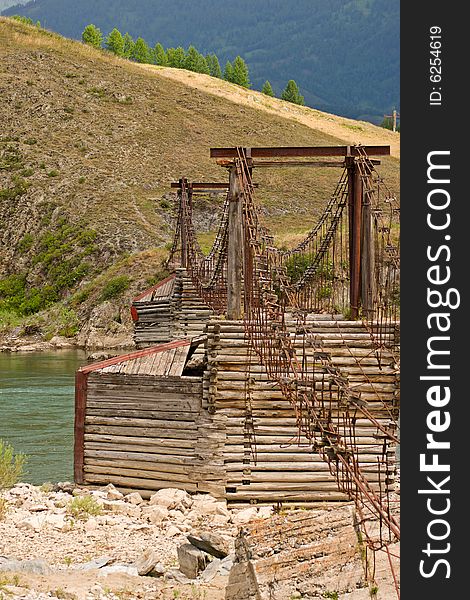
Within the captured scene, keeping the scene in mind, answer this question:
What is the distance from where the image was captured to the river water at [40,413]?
63.8 feet

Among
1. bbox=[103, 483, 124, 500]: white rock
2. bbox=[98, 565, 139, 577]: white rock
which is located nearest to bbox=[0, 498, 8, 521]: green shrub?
bbox=[103, 483, 124, 500]: white rock

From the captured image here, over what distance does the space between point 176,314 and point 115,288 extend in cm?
1926

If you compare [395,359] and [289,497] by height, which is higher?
[395,359]

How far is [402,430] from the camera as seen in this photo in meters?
7.05

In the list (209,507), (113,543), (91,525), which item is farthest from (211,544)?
(209,507)

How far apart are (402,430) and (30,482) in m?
11.8

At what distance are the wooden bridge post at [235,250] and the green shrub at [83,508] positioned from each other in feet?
11.5

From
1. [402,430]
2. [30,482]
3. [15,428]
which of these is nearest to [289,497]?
[30,482]

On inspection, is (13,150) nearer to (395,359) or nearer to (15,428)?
(15,428)

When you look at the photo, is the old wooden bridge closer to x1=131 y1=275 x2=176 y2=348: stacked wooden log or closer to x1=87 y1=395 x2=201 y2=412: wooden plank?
x1=87 y1=395 x2=201 y2=412: wooden plank

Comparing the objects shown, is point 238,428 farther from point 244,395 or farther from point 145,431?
point 145,431

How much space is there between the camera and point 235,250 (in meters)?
16.5

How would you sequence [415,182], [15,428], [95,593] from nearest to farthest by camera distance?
[415,182]
[95,593]
[15,428]

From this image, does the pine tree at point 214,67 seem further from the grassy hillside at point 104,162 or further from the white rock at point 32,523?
the white rock at point 32,523
